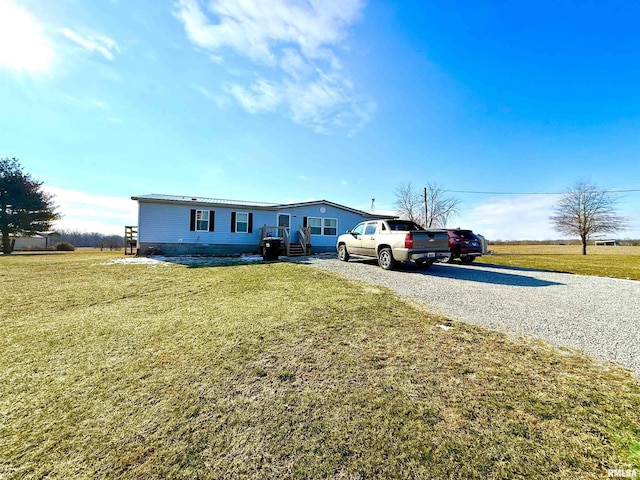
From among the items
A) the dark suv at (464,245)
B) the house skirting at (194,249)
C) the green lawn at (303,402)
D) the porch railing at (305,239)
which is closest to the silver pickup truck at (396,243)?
the dark suv at (464,245)

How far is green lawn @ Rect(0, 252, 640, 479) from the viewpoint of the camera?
66.8 inches

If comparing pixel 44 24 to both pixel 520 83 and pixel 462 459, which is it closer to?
pixel 462 459

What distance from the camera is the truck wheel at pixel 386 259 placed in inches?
362

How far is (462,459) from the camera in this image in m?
1.68

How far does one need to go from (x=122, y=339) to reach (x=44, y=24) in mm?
8558

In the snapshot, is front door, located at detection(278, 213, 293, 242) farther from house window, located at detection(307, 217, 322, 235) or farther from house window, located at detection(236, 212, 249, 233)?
house window, located at detection(236, 212, 249, 233)

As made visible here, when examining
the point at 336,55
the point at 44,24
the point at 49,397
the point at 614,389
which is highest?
the point at 336,55

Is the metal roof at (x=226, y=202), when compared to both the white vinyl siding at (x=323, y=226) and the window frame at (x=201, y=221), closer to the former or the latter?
the window frame at (x=201, y=221)

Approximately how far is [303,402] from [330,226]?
1610 centimetres

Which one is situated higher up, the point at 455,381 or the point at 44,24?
the point at 44,24

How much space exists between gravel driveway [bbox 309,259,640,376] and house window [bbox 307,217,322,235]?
964 centimetres

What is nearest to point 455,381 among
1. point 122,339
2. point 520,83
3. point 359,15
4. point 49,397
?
point 49,397

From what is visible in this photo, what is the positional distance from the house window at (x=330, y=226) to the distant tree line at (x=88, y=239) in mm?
36634

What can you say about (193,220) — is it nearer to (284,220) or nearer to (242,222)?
(242,222)
